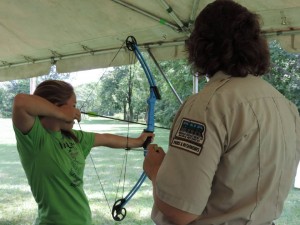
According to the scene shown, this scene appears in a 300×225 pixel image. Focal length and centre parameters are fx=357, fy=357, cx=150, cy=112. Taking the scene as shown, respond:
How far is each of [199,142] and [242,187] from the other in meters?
0.14

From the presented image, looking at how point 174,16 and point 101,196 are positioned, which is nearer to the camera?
point 174,16

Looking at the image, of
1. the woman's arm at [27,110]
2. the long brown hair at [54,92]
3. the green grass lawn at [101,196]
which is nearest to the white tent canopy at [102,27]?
the long brown hair at [54,92]

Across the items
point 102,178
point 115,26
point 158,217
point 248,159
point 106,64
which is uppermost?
point 115,26

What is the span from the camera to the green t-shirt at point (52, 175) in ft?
3.97

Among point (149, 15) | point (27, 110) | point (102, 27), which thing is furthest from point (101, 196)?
point (27, 110)

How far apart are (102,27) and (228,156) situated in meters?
1.69

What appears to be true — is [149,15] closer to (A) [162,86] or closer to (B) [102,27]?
(B) [102,27]

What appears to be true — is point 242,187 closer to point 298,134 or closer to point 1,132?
point 298,134

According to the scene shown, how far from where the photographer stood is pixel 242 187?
2.33 ft

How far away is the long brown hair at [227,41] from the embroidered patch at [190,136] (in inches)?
6.2

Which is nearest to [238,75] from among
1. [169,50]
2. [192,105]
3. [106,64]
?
[192,105]

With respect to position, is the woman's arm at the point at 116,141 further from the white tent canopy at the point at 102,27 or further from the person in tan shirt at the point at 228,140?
the person in tan shirt at the point at 228,140

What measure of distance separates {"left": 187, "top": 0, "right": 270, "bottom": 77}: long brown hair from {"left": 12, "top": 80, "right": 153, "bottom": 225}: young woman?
64cm

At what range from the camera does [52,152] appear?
1242 mm
